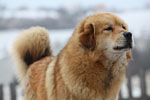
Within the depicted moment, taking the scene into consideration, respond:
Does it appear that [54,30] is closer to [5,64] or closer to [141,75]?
[5,64]

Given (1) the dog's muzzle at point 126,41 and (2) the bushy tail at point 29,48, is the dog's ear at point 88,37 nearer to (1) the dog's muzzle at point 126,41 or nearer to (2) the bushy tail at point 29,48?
(1) the dog's muzzle at point 126,41

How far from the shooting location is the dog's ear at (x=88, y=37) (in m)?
2.68

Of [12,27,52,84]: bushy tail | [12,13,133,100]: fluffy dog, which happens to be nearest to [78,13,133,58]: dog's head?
[12,13,133,100]: fluffy dog

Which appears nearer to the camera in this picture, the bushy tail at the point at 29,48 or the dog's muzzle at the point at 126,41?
the dog's muzzle at the point at 126,41

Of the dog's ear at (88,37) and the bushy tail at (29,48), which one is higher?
the dog's ear at (88,37)

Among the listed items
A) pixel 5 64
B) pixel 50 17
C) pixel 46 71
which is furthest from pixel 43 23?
pixel 46 71

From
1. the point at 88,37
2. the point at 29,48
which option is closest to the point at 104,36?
the point at 88,37

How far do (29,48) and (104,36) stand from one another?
1.79 m

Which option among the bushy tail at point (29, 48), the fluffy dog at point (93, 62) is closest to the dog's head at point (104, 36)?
the fluffy dog at point (93, 62)

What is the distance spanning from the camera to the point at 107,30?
8.80 ft

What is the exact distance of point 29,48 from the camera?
13.4ft

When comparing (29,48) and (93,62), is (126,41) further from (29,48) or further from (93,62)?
(29,48)

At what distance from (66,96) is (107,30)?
34.8 inches

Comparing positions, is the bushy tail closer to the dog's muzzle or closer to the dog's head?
the dog's head
